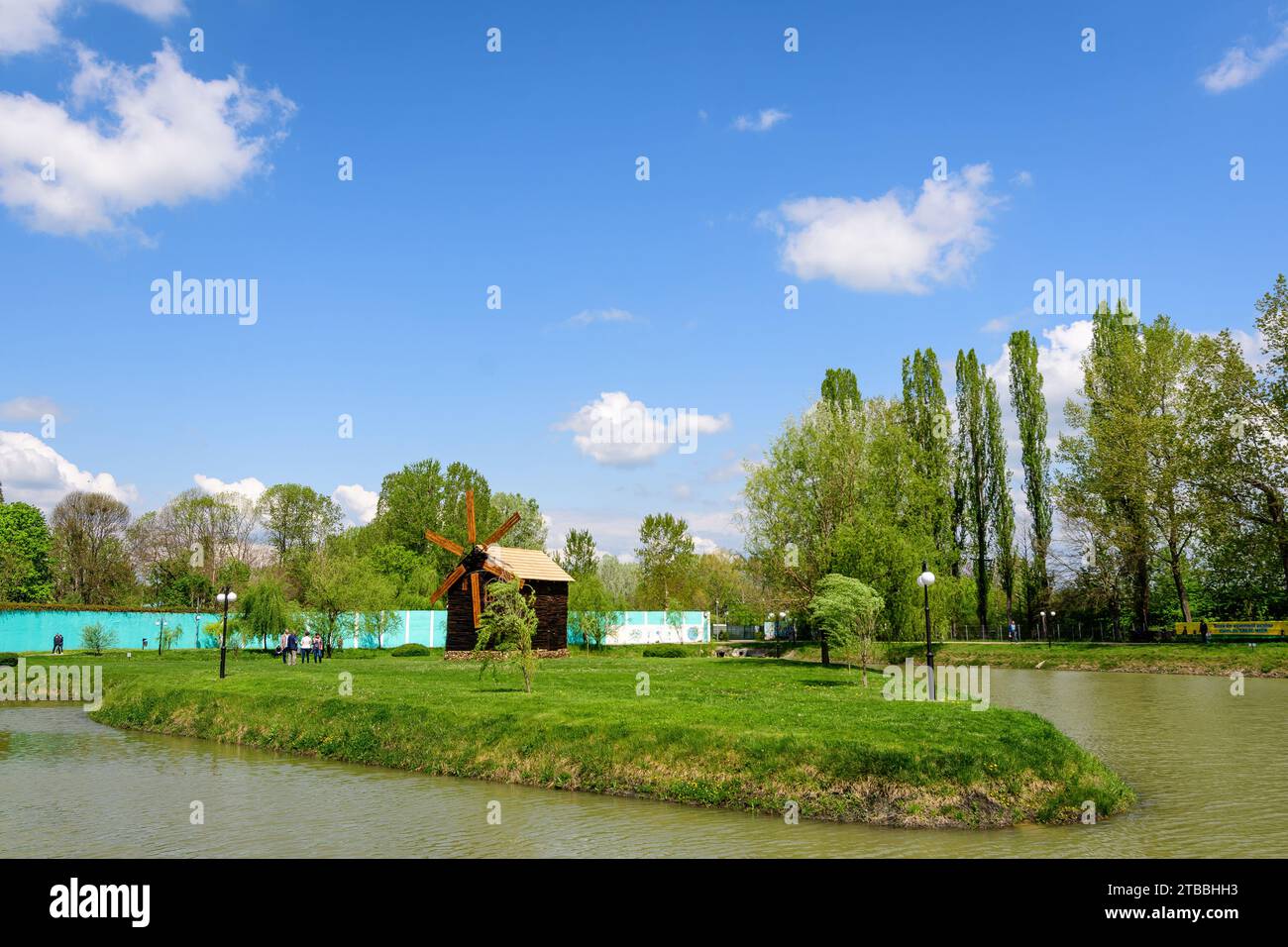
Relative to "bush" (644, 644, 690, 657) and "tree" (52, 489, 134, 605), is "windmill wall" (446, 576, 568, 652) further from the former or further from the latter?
"tree" (52, 489, 134, 605)

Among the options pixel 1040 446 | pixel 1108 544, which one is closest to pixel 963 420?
pixel 1040 446

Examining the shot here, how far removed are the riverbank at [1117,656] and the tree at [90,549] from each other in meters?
62.8

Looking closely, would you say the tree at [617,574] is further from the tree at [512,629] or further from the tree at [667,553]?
the tree at [512,629]

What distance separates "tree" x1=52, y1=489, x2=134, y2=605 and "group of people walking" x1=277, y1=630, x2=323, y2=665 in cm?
3815

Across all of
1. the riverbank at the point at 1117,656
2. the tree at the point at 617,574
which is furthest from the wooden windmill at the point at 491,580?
the tree at the point at 617,574

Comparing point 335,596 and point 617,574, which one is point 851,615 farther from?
point 617,574

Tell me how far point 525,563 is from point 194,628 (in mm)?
27765

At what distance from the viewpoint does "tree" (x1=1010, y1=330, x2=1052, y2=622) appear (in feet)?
216

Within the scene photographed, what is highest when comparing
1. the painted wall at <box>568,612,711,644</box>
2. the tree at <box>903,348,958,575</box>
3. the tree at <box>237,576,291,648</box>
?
the tree at <box>903,348,958,575</box>

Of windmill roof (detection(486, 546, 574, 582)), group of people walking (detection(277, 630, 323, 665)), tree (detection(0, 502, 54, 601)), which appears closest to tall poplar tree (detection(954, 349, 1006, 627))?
windmill roof (detection(486, 546, 574, 582))

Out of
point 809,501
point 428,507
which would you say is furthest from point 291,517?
point 809,501
